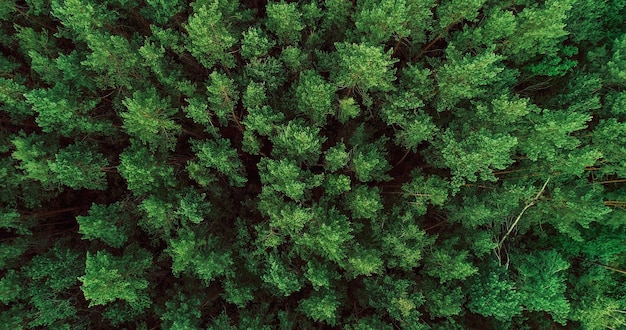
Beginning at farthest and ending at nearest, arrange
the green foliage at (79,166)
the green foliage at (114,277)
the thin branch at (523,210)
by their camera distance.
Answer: the thin branch at (523,210)
the green foliage at (79,166)
the green foliage at (114,277)

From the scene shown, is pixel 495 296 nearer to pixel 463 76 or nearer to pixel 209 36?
pixel 463 76

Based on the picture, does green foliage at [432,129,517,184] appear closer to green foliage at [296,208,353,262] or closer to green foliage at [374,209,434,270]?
green foliage at [374,209,434,270]

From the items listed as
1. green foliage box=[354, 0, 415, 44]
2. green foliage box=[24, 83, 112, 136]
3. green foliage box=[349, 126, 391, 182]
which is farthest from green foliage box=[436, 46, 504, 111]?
green foliage box=[24, 83, 112, 136]

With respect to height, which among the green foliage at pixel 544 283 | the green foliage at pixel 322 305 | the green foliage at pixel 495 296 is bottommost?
the green foliage at pixel 544 283

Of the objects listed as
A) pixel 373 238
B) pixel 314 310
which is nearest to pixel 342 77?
pixel 373 238

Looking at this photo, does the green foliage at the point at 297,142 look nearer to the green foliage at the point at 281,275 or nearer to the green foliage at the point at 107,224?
the green foliage at the point at 281,275

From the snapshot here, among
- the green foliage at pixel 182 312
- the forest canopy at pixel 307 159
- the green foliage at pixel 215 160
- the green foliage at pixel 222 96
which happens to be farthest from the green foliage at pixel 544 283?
the green foliage at pixel 222 96

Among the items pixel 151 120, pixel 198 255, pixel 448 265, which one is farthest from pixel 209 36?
pixel 448 265

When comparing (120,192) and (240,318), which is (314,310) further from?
(120,192)

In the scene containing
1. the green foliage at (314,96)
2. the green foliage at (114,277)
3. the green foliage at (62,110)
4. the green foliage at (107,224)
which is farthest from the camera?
the green foliage at (314,96)
